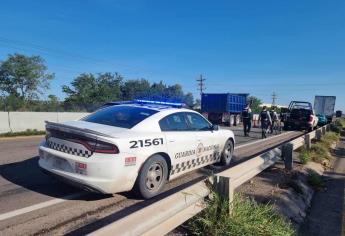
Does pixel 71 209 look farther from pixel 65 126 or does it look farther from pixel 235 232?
pixel 235 232

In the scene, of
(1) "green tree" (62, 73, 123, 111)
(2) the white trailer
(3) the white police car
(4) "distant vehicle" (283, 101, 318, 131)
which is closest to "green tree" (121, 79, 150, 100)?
(1) "green tree" (62, 73, 123, 111)

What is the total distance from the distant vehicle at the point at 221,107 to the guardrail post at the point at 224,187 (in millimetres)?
25235

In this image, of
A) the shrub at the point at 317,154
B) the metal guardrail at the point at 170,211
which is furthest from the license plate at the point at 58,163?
the shrub at the point at 317,154

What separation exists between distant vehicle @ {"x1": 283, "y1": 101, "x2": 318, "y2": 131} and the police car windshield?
2049cm

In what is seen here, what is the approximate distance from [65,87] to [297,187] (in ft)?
215

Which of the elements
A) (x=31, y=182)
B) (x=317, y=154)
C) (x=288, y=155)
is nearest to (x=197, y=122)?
(x=288, y=155)

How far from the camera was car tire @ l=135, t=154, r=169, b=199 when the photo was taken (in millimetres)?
5145

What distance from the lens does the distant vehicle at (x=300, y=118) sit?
2397 cm

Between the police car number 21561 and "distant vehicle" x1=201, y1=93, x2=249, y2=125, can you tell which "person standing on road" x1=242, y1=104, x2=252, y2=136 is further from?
the police car number 21561

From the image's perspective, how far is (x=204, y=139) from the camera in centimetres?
690

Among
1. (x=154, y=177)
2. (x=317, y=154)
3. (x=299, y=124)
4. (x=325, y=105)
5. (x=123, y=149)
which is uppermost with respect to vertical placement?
(x=123, y=149)

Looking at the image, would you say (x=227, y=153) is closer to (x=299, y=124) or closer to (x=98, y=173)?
(x=98, y=173)

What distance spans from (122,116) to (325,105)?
38014 mm

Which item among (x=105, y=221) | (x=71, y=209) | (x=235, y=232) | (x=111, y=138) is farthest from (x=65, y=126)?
(x=235, y=232)
